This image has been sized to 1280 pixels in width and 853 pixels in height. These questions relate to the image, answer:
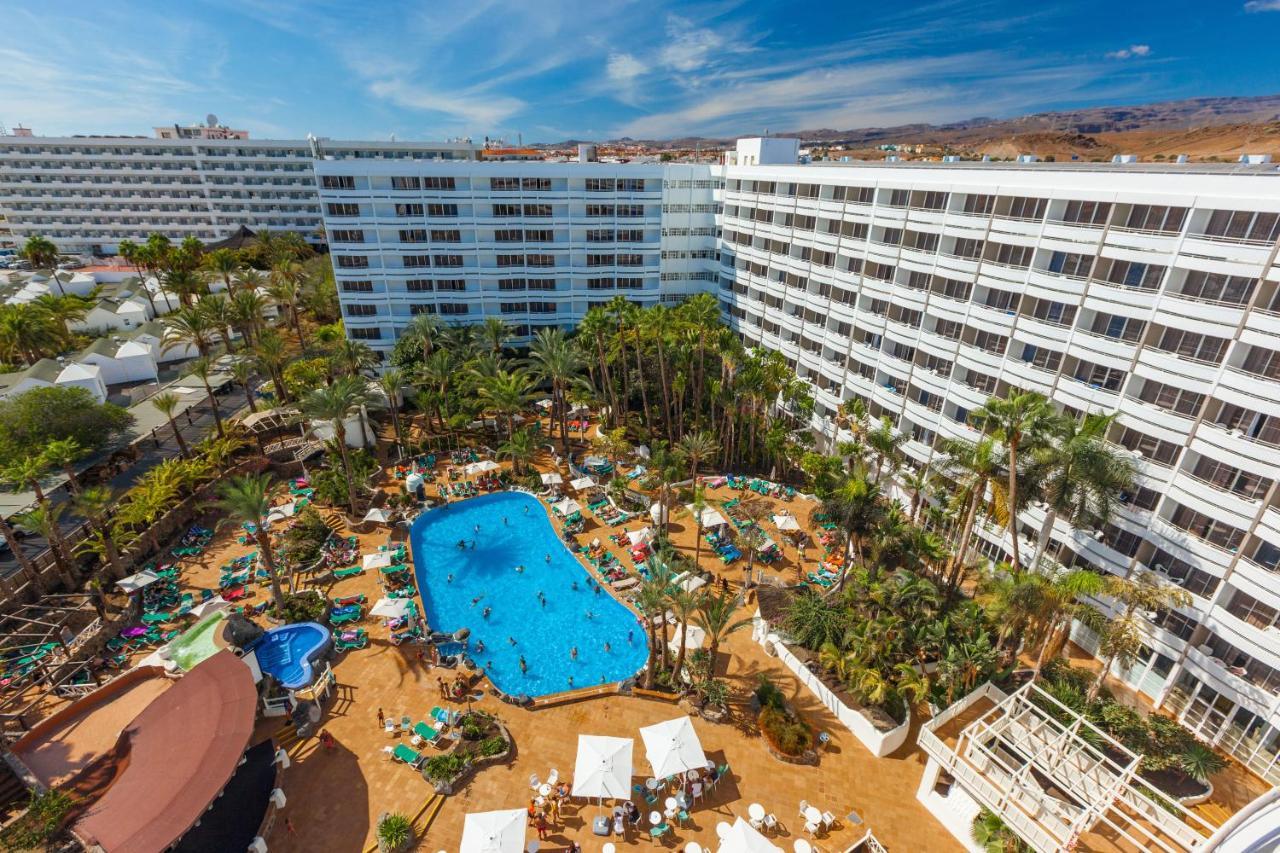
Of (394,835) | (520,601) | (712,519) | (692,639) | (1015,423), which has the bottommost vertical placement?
(520,601)

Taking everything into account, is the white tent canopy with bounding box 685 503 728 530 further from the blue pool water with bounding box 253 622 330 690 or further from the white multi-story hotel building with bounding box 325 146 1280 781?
the blue pool water with bounding box 253 622 330 690

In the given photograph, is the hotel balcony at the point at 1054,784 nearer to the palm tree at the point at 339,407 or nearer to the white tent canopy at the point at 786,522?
the white tent canopy at the point at 786,522

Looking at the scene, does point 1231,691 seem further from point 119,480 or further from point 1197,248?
point 119,480

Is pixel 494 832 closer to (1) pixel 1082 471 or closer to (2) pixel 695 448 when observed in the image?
(2) pixel 695 448

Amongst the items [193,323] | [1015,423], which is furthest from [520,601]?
[193,323]

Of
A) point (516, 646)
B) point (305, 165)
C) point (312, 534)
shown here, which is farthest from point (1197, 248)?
point (305, 165)

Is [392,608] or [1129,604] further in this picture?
[392,608]

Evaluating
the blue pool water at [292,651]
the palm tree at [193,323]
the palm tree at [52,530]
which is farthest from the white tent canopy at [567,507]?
the palm tree at [193,323]

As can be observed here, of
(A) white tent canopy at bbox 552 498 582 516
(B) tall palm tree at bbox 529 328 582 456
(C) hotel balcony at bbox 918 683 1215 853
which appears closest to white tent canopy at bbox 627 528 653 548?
(A) white tent canopy at bbox 552 498 582 516
